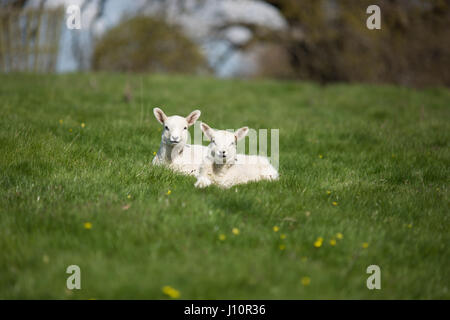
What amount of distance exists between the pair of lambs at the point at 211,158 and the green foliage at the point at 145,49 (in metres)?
16.9

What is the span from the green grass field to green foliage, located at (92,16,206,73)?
14286 mm

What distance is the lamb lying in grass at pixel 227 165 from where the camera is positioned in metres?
4.62

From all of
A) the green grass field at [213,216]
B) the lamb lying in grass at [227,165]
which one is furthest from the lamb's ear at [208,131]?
the green grass field at [213,216]

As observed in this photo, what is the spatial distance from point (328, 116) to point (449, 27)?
34.6 ft

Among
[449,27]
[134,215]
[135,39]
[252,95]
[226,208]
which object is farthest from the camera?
[135,39]

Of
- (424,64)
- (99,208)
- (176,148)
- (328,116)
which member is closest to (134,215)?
(99,208)

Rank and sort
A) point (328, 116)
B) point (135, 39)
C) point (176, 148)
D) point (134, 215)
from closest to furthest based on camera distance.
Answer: point (134, 215), point (176, 148), point (328, 116), point (135, 39)

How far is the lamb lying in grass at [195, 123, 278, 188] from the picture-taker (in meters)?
4.62

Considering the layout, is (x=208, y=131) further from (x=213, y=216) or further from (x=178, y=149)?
(x=213, y=216)

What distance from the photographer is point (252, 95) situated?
12828 mm

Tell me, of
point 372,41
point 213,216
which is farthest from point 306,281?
point 372,41

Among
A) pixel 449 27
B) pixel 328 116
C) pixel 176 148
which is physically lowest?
pixel 176 148

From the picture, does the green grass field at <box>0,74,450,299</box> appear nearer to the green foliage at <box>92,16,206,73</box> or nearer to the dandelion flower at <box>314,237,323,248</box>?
the dandelion flower at <box>314,237,323,248</box>
